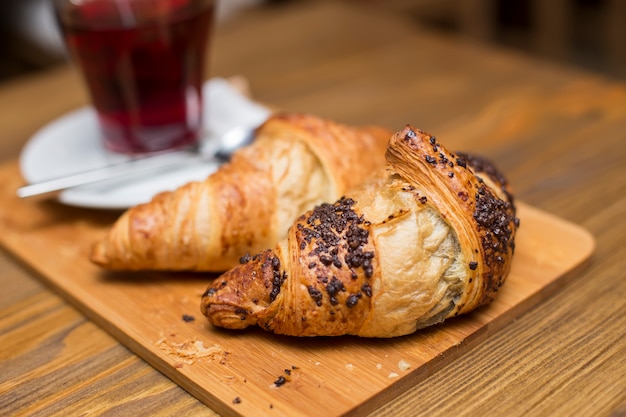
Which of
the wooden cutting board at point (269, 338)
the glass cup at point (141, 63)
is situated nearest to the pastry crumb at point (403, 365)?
the wooden cutting board at point (269, 338)

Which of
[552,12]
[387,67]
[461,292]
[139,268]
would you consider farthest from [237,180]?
[552,12]

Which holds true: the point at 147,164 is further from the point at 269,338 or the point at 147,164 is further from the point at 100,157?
the point at 269,338

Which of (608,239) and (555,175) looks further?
(555,175)

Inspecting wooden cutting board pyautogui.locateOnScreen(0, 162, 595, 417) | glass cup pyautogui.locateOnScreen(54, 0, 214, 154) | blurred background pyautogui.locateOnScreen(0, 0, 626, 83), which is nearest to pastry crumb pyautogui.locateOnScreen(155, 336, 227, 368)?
wooden cutting board pyautogui.locateOnScreen(0, 162, 595, 417)

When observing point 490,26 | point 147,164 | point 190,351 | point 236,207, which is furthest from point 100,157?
point 490,26

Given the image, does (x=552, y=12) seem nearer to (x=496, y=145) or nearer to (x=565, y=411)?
(x=496, y=145)

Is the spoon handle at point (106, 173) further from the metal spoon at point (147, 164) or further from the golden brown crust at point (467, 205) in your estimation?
the golden brown crust at point (467, 205)

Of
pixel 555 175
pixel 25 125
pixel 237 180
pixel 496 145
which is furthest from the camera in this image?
pixel 25 125
